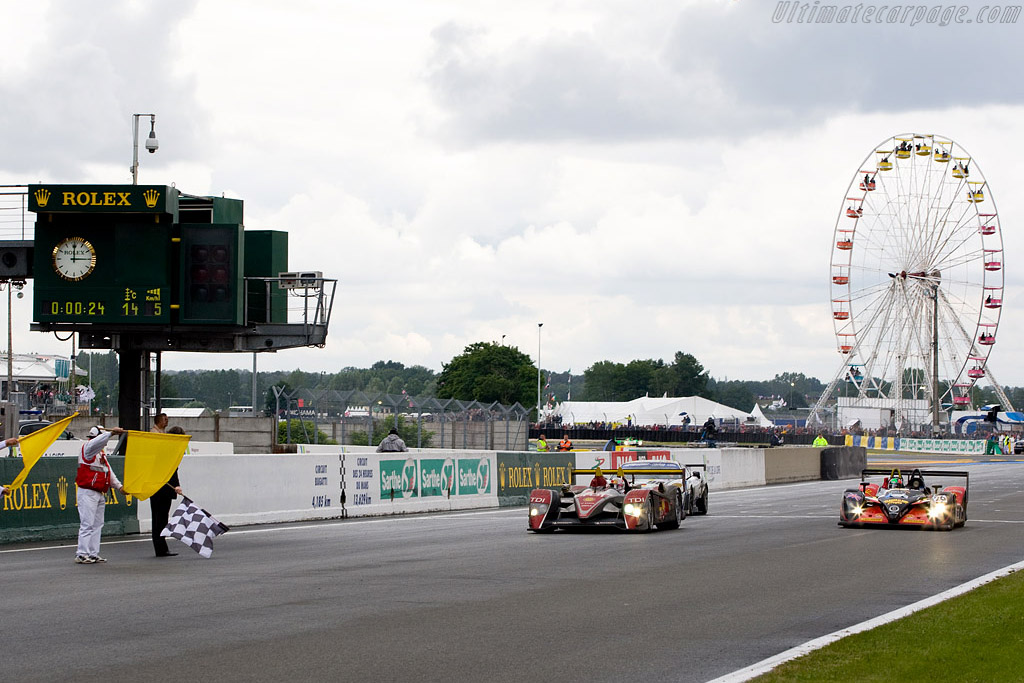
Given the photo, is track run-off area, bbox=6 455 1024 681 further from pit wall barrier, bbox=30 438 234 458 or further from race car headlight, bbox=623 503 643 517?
pit wall barrier, bbox=30 438 234 458

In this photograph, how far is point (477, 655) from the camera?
8.61 meters

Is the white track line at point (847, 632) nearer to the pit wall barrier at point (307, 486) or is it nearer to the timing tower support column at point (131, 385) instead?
the pit wall barrier at point (307, 486)

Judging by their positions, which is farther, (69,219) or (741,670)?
(69,219)

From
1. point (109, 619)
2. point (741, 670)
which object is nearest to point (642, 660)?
point (741, 670)

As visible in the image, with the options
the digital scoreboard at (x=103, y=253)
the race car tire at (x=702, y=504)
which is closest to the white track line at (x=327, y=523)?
the race car tire at (x=702, y=504)

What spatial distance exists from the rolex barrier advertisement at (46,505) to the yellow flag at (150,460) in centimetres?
189

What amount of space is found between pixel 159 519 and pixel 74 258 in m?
11.1

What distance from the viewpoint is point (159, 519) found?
51.1 feet

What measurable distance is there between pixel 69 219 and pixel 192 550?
11.5 metres

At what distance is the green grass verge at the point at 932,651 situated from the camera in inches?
301

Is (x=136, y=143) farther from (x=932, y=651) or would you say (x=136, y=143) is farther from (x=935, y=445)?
(x=935, y=445)

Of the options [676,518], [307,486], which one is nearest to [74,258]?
[307,486]

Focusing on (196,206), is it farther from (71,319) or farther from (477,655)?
(477,655)

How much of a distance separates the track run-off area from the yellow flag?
86 cm
